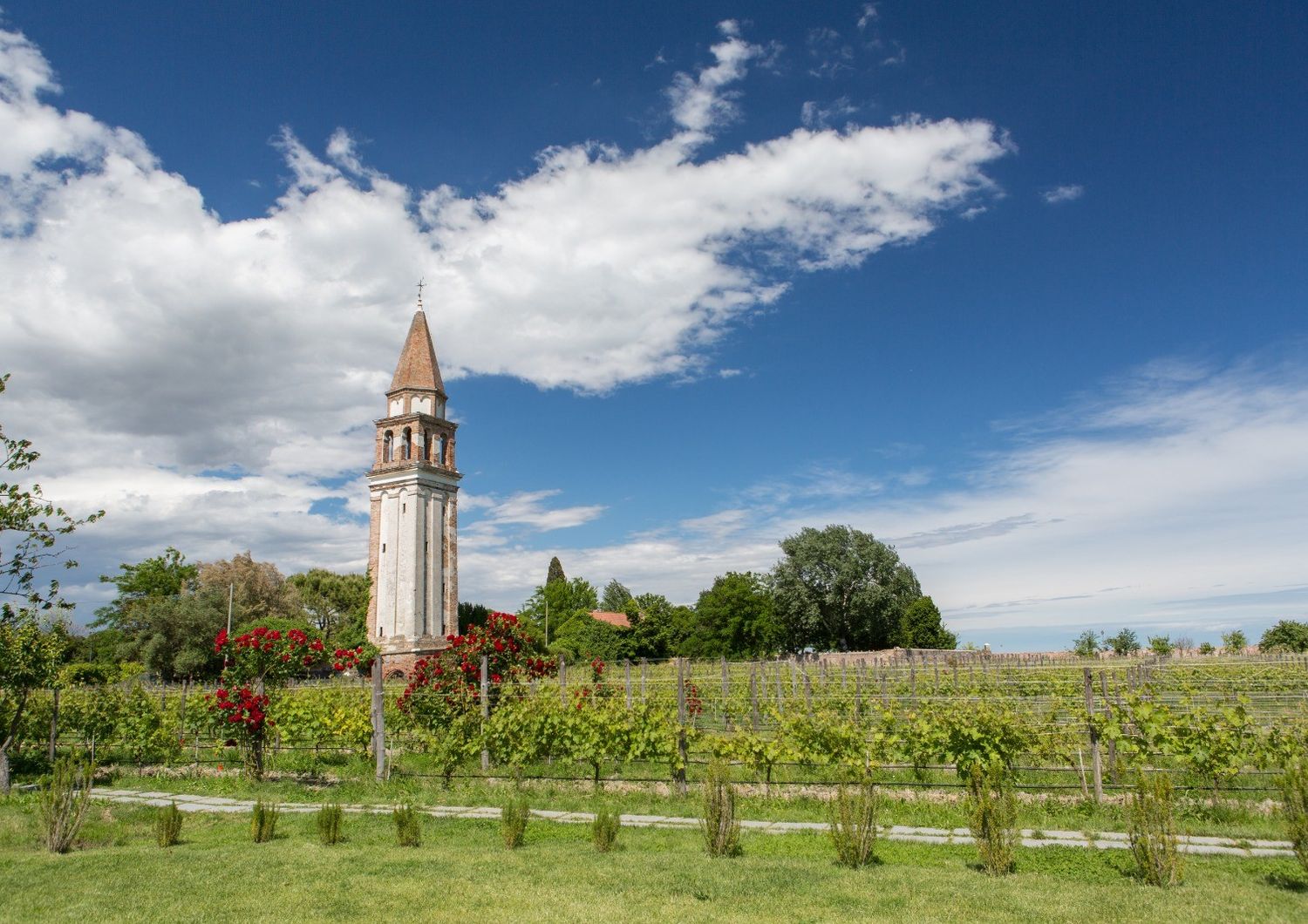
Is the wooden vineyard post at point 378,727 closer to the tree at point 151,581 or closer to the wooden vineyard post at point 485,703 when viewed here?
the wooden vineyard post at point 485,703

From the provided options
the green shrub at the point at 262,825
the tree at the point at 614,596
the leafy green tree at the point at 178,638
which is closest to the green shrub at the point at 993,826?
the green shrub at the point at 262,825

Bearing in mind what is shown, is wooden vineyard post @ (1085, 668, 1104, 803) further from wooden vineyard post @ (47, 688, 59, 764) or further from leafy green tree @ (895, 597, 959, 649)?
leafy green tree @ (895, 597, 959, 649)

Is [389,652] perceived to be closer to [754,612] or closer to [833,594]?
[754,612]

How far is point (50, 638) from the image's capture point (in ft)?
43.4

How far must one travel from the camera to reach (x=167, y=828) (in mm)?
8586

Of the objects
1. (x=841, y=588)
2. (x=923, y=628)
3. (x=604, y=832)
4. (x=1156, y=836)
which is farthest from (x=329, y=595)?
(x=1156, y=836)

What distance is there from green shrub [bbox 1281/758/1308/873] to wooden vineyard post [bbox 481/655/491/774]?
385 inches

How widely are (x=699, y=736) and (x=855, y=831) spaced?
4430mm

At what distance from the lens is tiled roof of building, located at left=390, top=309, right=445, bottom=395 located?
1644 inches

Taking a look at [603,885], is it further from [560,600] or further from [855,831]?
[560,600]

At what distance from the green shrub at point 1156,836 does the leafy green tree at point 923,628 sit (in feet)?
191

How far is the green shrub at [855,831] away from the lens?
7.08 metres

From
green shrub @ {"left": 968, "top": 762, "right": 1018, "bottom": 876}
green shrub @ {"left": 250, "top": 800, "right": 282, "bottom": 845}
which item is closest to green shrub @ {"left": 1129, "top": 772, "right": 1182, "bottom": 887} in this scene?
green shrub @ {"left": 968, "top": 762, "right": 1018, "bottom": 876}

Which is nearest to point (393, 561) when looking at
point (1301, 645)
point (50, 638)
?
point (50, 638)
